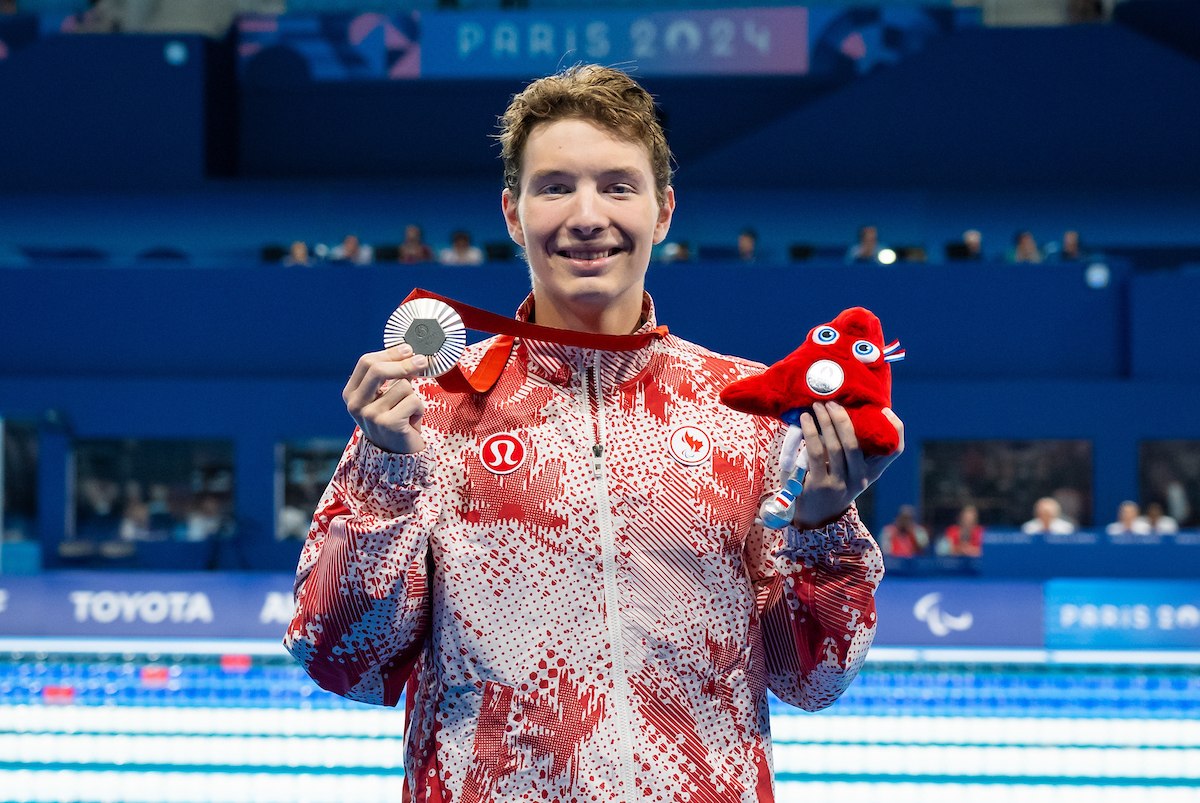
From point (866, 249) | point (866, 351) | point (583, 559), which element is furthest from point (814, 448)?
point (866, 249)

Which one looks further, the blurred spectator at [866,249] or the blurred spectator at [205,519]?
the blurred spectator at [205,519]

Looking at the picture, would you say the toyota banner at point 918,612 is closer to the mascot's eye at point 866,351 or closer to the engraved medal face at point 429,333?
the mascot's eye at point 866,351

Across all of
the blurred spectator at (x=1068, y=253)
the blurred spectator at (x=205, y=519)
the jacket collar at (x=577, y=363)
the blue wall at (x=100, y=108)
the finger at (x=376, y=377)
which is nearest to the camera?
the finger at (x=376, y=377)

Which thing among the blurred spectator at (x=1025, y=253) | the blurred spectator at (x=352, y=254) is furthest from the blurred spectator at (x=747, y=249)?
the blurred spectator at (x=352, y=254)

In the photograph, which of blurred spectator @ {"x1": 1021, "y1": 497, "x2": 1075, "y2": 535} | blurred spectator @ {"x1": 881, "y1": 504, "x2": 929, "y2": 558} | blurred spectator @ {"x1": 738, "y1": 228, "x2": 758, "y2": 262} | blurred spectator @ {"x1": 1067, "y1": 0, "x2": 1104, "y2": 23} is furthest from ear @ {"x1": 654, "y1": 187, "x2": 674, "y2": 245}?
blurred spectator @ {"x1": 1067, "y1": 0, "x2": 1104, "y2": 23}

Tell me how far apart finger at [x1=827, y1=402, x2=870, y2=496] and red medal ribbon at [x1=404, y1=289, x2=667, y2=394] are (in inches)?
11.2

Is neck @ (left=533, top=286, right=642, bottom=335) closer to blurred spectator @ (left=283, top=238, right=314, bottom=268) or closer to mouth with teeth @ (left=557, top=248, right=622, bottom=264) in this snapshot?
mouth with teeth @ (left=557, top=248, right=622, bottom=264)

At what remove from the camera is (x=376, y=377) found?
1100 millimetres

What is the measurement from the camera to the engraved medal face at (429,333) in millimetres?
1187

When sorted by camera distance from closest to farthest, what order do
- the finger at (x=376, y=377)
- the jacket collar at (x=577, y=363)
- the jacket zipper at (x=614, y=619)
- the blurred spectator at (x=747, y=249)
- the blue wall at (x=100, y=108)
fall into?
the finger at (x=376, y=377) → the jacket zipper at (x=614, y=619) → the jacket collar at (x=577, y=363) → the blurred spectator at (x=747, y=249) → the blue wall at (x=100, y=108)

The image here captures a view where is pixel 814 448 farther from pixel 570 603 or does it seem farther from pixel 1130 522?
pixel 1130 522

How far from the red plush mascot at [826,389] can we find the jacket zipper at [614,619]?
16 cm

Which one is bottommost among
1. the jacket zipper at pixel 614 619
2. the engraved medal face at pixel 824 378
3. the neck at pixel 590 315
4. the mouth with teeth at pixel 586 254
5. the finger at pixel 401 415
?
the jacket zipper at pixel 614 619

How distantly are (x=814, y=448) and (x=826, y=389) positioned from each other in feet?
0.20
